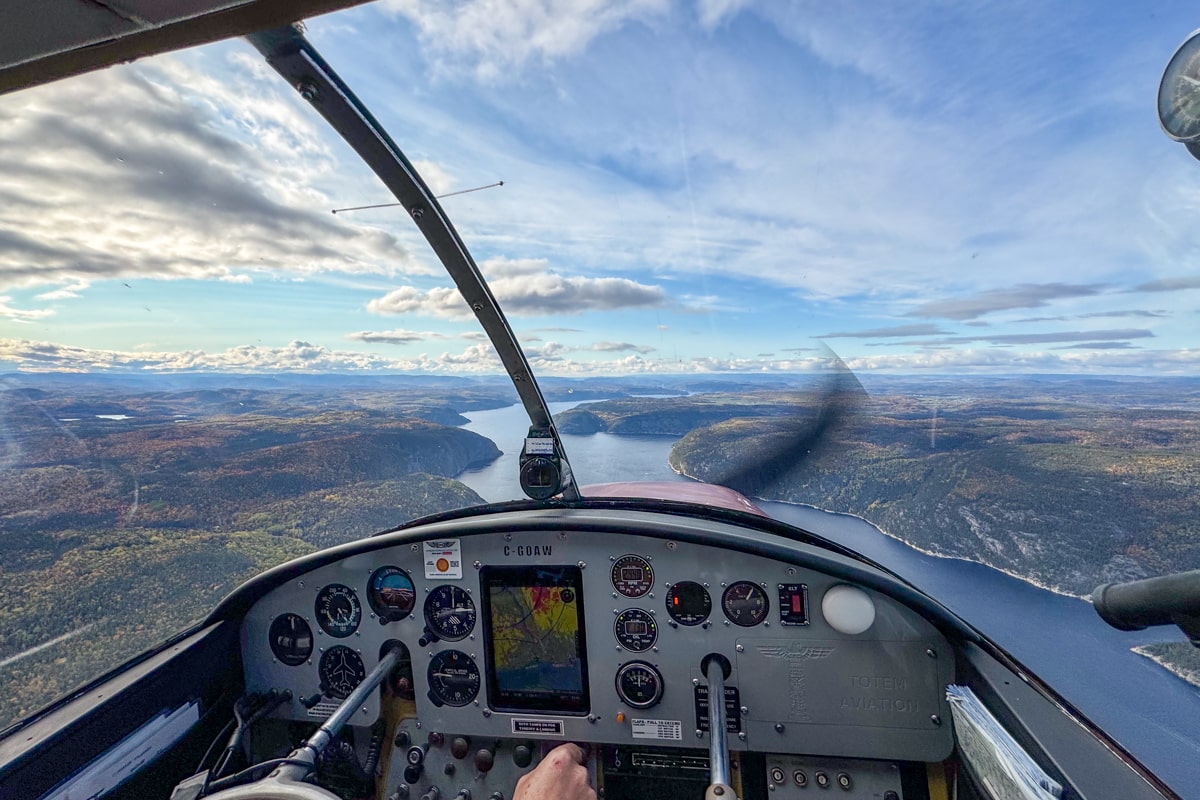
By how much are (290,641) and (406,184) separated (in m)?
2.41

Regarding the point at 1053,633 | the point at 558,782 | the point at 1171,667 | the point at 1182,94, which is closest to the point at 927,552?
the point at 1053,633

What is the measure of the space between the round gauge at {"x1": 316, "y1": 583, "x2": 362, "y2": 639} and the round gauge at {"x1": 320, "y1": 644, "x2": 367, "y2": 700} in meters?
0.12

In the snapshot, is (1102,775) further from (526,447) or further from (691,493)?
(526,447)

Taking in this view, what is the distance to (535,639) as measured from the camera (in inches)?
101

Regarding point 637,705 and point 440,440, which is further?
point 440,440

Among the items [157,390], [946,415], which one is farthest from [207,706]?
[946,415]

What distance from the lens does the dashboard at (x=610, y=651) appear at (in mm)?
2205

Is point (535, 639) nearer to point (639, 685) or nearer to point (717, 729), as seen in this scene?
point (639, 685)

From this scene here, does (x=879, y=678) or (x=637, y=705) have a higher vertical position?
(x=879, y=678)

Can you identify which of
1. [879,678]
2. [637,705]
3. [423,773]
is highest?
[879,678]

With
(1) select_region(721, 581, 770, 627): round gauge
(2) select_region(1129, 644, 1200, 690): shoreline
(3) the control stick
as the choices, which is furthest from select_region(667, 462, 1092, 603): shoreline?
(3) the control stick

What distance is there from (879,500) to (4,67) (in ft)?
10.7

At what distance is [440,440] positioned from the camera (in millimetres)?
3686

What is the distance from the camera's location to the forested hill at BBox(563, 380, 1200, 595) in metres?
1.93
